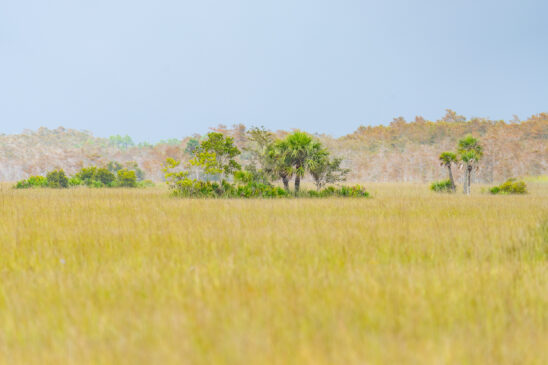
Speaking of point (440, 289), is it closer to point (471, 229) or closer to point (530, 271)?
point (530, 271)

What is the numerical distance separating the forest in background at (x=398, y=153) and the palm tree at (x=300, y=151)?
943 inches

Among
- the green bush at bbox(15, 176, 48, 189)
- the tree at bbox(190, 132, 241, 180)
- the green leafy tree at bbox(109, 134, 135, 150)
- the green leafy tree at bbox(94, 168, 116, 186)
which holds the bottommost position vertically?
the green bush at bbox(15, 176, 48, 189)

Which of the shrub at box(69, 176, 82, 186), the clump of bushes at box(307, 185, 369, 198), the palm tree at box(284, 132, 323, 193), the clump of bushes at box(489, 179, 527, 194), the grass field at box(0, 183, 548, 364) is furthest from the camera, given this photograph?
the shrub at box(69, 176, 82, 186)

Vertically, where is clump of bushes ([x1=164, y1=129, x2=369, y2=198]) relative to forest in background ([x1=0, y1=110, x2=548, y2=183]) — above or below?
below

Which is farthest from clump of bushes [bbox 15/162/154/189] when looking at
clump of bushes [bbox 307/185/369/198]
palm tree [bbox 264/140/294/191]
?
clump of bushes [bbox 307/185/369/198]

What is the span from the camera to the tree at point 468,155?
82.8 feet

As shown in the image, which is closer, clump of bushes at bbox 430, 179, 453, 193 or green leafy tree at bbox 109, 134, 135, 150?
clump of bushes at bbox 430, 179, 453, 193

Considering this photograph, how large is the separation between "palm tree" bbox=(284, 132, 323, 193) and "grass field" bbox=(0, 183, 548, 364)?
12.7 meters

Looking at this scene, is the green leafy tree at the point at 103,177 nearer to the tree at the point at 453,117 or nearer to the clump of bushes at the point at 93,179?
the clump of bushes at the point at 93,179

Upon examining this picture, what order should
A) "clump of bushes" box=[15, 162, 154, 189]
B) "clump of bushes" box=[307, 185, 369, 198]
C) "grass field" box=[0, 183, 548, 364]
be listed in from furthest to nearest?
"clump of bushes" box=[15, 162, 154, 189] < "clump of bushes" box=[307, 185, 369, 198] < "grass field" box=[0, 183, 548, 364]

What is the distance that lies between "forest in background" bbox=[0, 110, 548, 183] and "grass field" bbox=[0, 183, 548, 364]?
38028mm

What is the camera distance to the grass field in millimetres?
2734

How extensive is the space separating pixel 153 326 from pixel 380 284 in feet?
6.78

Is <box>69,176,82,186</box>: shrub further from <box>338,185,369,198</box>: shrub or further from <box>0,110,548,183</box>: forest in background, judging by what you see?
<box>338,185,369,198</box>: shrub
